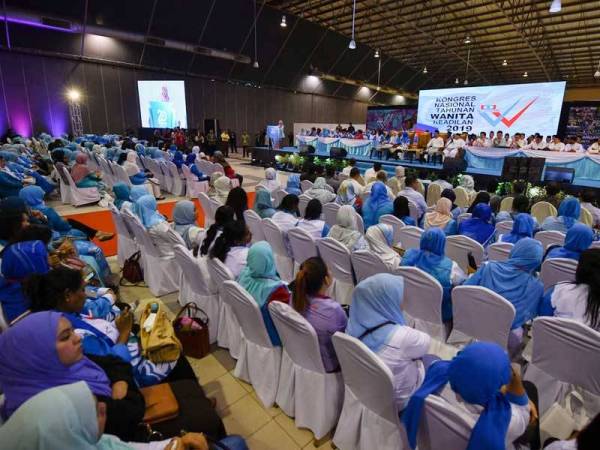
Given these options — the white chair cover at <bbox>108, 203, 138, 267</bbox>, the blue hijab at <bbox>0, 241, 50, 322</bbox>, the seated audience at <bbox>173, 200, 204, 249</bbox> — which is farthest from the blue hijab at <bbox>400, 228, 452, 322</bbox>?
the white chair cover at <bbox>108, 203, 138, 267</bbox>

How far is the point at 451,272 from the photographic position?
2.65 meters

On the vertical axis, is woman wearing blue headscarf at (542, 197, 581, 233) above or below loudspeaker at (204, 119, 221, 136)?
below

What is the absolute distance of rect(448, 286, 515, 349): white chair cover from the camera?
211 cm

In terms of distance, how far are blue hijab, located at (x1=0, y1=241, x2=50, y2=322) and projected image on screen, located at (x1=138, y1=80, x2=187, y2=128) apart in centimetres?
1603

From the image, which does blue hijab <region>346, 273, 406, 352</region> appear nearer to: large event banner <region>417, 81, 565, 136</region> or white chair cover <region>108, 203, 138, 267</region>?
white chair cover <region>108, 203, 138, 267</region>

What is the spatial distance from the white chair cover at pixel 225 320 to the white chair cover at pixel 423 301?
1305 mm

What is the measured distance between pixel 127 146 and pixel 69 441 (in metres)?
11.5

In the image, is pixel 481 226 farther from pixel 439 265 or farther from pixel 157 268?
pixel 157 268

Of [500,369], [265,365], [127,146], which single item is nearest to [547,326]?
[500,369]

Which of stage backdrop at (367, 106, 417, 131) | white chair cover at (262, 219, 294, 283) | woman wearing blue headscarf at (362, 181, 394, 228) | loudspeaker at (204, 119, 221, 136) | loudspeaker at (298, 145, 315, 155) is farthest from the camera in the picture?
loudspeaker at (204, 119, 221, 136)

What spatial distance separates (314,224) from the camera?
12.4 ft

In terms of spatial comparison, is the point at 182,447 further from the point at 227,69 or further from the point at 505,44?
the point at 505,44

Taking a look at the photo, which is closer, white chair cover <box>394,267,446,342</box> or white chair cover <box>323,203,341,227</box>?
white chair cover <box>394,267,446,342</box>

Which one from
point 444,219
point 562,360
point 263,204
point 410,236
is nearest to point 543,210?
point 444,219
